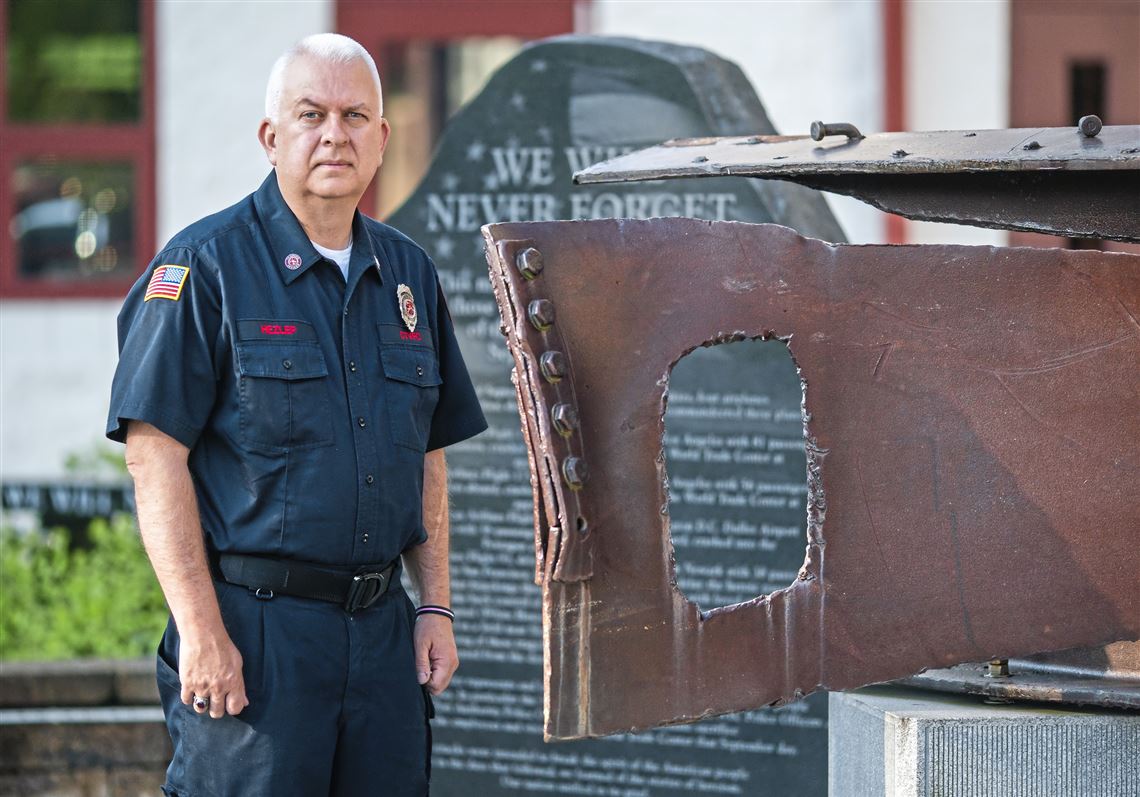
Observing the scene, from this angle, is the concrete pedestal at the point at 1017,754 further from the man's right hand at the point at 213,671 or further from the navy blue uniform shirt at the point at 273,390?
the man's right hand at the point at 213,671

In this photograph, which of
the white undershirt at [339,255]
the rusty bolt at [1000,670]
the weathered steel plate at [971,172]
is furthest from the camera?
the white undershirt at [339,255]

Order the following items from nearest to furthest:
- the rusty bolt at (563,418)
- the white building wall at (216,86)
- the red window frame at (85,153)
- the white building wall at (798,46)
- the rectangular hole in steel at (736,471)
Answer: the rusty bolt at (563,418)
the rectangular hole in steel at (736,471)
the white building wall at (798,46)
the white building wall at (216,86)
the red window frame at (85,153)

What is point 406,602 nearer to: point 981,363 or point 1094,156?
point 981,363

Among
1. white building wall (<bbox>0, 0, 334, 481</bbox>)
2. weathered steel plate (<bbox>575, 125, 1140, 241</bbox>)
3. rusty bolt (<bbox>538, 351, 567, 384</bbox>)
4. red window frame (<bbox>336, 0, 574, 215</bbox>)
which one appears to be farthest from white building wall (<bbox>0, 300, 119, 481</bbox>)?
rusty bolt (<bbox>538, 351, 567, 384</bbox>)

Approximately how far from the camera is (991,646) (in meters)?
2.28

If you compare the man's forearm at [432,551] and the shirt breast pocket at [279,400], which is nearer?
the shirt breast pocket at [279,400]

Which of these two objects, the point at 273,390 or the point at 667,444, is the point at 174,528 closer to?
the point at 273,390

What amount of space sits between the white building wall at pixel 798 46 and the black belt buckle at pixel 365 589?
3843mm

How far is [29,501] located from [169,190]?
5.64 feet

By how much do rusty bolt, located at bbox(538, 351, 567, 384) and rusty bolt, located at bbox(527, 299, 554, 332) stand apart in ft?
0.13

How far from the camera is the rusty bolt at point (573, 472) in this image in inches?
82.5

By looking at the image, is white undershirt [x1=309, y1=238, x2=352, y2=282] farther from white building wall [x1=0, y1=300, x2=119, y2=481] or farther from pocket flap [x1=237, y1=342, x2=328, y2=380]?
white building wall [x1=0, y1=300, x2=119, y2=481]

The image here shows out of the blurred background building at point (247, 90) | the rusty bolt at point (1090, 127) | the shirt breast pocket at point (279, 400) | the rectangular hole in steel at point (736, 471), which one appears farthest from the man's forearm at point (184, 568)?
the blurred background building at point (247, 90)

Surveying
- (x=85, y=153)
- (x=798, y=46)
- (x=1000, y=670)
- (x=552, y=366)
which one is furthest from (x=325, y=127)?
(x=85, y=153)
